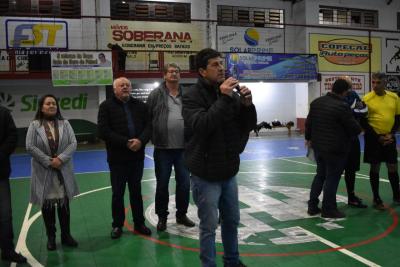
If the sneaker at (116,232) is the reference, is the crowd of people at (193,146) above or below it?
above

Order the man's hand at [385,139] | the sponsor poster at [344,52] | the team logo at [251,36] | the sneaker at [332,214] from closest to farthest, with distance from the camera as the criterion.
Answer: the sneaker at [332,214]
the man's hand at [385,139]
the team logo at [251,36]
the sponsor poster at [344,52]

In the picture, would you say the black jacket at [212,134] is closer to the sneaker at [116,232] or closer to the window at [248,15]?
the sneaker at [116,232]

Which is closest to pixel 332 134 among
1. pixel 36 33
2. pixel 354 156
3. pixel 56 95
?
pixel 354 156

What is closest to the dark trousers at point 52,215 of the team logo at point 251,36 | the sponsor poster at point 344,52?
the team logo at point 251,36

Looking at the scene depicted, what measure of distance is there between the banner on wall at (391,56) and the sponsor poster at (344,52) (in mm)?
435

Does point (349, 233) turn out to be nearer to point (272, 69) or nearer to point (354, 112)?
point (354, 112)

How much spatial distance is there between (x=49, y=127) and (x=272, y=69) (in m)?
15.3

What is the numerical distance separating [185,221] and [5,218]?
2.20 m

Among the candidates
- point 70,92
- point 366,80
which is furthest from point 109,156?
point 366,80

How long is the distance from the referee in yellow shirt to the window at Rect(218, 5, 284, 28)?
14.5 metres

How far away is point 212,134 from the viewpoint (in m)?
3.28

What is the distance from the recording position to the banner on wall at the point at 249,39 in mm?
20295

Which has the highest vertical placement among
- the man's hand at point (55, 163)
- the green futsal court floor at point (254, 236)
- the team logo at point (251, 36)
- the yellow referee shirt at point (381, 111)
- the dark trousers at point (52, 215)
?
the team logo at point (251, 36)

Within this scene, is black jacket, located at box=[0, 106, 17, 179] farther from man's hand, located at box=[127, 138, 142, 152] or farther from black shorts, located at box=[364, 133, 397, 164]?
black shorts, located at box=[364, 133, 397, 164]
